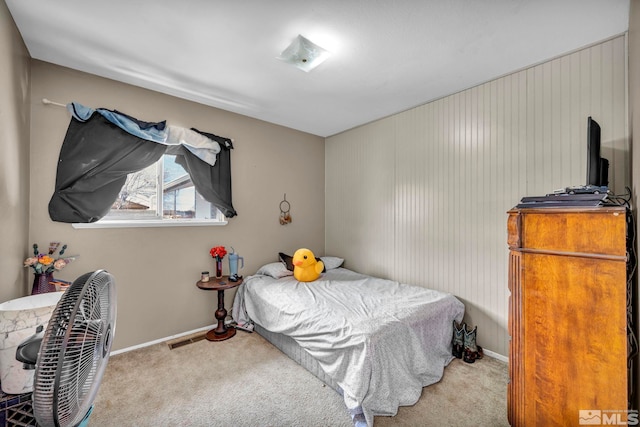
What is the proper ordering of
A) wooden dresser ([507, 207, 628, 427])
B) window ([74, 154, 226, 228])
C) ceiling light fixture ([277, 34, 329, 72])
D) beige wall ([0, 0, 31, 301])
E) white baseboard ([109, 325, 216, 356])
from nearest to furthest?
wooden dresser ([507, 207, 628, 427])
beige wall ([0, 0, 31, 301])
ceiling light fixture ([277, 34, 329, 72])
white baseboard ([109, 325, 216, 356])
window ([74, 154, 226, 228])

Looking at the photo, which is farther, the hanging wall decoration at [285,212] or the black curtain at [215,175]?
the hanging wall decoration at [285,212]

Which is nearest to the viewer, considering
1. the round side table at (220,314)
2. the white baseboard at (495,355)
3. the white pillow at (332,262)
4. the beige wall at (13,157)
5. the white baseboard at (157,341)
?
the beige wall at (13,157)

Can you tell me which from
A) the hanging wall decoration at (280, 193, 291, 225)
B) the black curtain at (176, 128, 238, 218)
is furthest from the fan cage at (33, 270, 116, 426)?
the hanging wall decoration at (280, 193, 291, 225)

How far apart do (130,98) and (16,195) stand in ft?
4.16

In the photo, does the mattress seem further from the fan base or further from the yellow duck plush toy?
the yellow duck plush toy

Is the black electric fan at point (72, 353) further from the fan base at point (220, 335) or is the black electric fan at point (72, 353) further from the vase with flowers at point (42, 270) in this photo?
the fan base at point (220, 335)

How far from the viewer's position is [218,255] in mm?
2924

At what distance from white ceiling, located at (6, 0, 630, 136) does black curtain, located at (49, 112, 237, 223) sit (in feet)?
1.77

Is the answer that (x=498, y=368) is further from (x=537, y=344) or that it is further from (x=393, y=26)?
(x=393, y=26)

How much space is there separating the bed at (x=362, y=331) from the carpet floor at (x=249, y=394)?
0.10 meters

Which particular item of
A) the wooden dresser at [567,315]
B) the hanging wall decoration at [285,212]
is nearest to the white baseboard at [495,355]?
the wooden dresser at [567,315]

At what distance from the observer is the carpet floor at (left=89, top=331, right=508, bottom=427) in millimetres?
1731

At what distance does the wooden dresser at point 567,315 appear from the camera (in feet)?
3.96

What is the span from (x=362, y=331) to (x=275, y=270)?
1.59 meters
